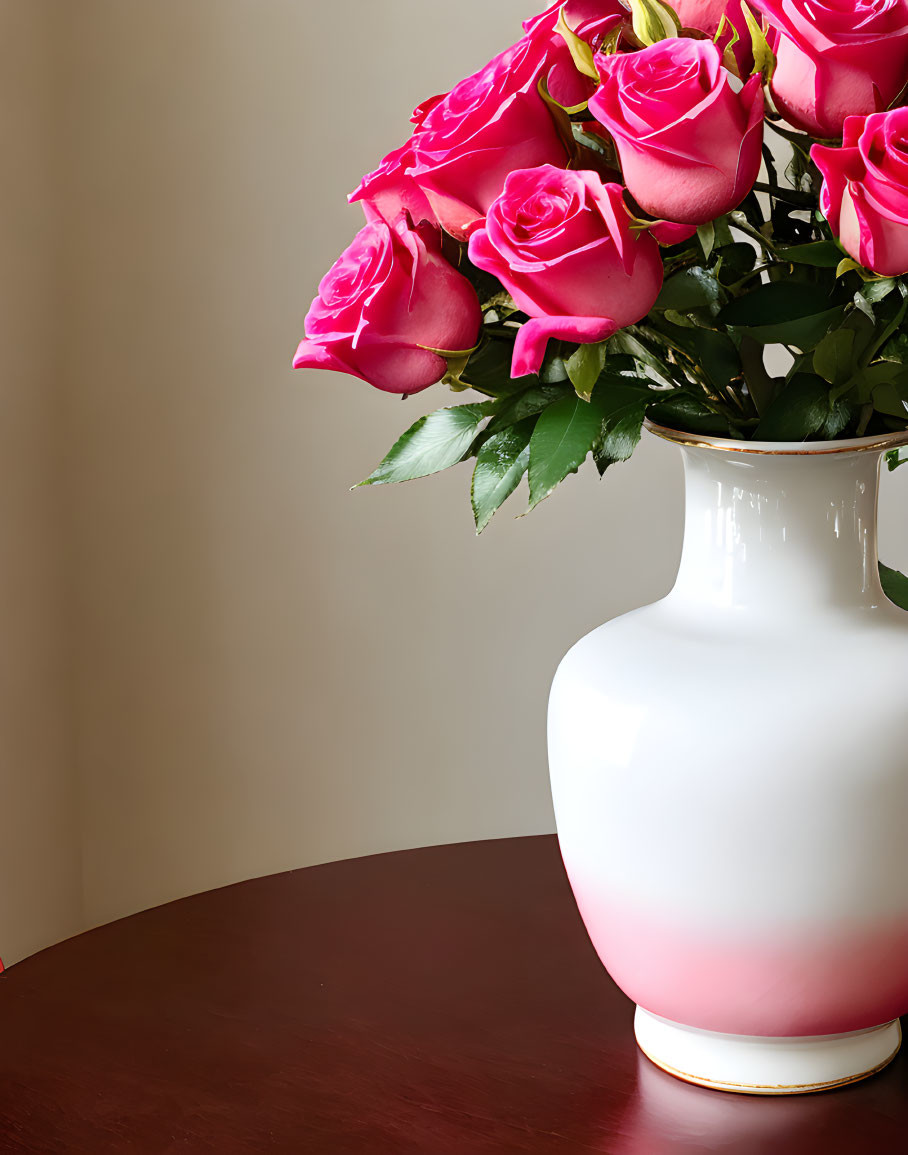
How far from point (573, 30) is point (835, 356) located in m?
0.18

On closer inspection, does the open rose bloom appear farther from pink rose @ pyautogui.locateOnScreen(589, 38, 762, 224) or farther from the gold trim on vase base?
the gold trim on vase base

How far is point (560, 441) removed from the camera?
1.82 ft

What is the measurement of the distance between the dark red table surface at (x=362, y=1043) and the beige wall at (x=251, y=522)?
75 centimetres

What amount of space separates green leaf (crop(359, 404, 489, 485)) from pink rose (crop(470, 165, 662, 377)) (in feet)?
0.30

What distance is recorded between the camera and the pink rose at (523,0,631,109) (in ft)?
1.82

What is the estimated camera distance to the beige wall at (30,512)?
154 cm

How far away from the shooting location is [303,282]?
161cm

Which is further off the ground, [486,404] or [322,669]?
[486,404]

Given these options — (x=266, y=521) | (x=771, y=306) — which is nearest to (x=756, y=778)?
(x=771, y=306)

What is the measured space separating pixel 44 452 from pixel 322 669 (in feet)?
1.43

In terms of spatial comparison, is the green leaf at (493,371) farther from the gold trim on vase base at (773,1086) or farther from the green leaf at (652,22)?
the gold trim on vase base at (773,1086)

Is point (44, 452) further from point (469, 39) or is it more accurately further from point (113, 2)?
point (469, 39)

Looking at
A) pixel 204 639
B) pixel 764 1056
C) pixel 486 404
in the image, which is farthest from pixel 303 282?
pixel 764 1056

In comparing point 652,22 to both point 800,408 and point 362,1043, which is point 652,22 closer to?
point 800,408
